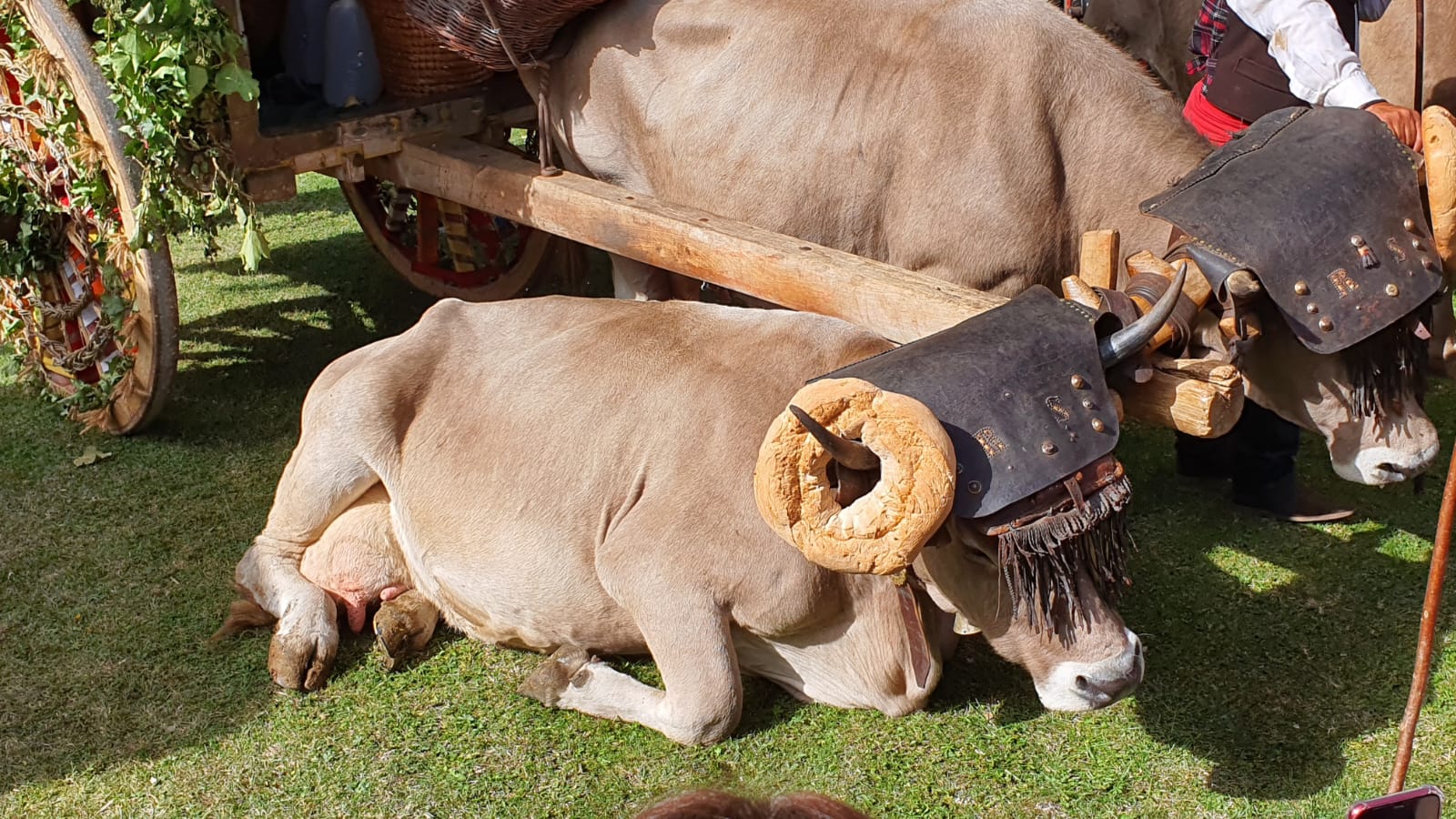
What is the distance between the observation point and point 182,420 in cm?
546

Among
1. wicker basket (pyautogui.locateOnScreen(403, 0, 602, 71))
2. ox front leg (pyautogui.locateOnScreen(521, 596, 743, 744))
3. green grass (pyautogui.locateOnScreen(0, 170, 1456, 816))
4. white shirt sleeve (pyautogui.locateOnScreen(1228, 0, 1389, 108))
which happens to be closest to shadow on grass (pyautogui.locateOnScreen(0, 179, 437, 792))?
green grass (pyautogui.locateOnScreen(0, 170, 1456, 816))

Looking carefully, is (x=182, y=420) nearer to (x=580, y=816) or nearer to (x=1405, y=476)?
(x=580, y=816)

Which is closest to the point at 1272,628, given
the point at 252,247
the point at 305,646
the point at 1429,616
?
the point at 1429,616

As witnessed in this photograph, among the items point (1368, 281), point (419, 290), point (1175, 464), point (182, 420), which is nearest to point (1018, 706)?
point (1368, 281)

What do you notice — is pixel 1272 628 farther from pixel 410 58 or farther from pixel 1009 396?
pixel 410 58

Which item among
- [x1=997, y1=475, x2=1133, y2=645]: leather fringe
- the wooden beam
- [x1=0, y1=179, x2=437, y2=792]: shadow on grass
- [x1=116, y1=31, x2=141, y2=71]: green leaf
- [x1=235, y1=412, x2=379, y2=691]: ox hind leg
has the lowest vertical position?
[x1=0, y1=179, x2=437, y2=792]: shadow on grass

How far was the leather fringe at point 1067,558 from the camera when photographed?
9.13ft

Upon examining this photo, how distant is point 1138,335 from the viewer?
2.94 meters

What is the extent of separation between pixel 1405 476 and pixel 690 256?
1.92m

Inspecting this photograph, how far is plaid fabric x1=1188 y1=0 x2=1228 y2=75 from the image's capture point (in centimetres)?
456

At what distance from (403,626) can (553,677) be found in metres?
0.49

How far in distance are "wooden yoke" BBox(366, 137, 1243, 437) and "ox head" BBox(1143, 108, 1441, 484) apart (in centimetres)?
40

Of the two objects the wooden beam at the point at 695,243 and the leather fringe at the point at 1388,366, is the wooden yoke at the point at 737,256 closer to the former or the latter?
the wooden beam at the point at 695,243

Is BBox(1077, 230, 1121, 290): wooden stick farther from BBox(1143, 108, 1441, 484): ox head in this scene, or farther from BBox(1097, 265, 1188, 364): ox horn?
BBox(1097, 265, 1188, 364): ox horn
